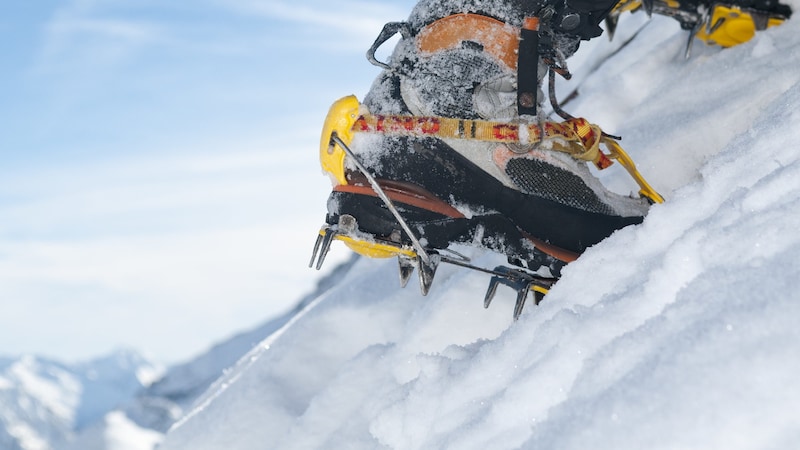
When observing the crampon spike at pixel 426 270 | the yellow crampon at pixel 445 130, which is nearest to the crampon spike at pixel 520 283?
the crampon spike at pixel 426 270

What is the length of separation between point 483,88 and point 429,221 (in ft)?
1.43

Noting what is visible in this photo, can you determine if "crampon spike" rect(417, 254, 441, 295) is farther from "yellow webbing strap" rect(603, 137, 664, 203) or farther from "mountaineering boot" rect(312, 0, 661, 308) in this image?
"yellow webbing strap" rect(603, 137, 664, 203)

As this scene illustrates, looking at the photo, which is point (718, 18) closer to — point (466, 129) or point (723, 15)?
point (723, 15)

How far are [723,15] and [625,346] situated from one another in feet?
9.95

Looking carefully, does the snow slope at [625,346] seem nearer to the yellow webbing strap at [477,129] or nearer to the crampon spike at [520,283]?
the crampon spike at [520,283]

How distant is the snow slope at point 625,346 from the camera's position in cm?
115

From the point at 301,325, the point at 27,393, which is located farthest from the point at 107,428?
the point at 27,393

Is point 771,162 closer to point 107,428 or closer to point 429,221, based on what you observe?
point 429,221

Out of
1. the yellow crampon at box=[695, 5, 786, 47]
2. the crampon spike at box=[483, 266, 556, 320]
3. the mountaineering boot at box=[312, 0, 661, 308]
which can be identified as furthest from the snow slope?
the yellow crampon at box=[695, 5, 786, 47]

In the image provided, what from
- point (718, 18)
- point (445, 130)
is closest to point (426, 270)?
point (445, 130)

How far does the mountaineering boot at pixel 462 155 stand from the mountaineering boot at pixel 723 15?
163cm

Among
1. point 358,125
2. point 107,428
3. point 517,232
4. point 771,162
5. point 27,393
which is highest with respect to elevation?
point 358,125

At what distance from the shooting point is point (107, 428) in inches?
1503

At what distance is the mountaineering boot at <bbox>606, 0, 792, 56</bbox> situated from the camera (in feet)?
12.5
